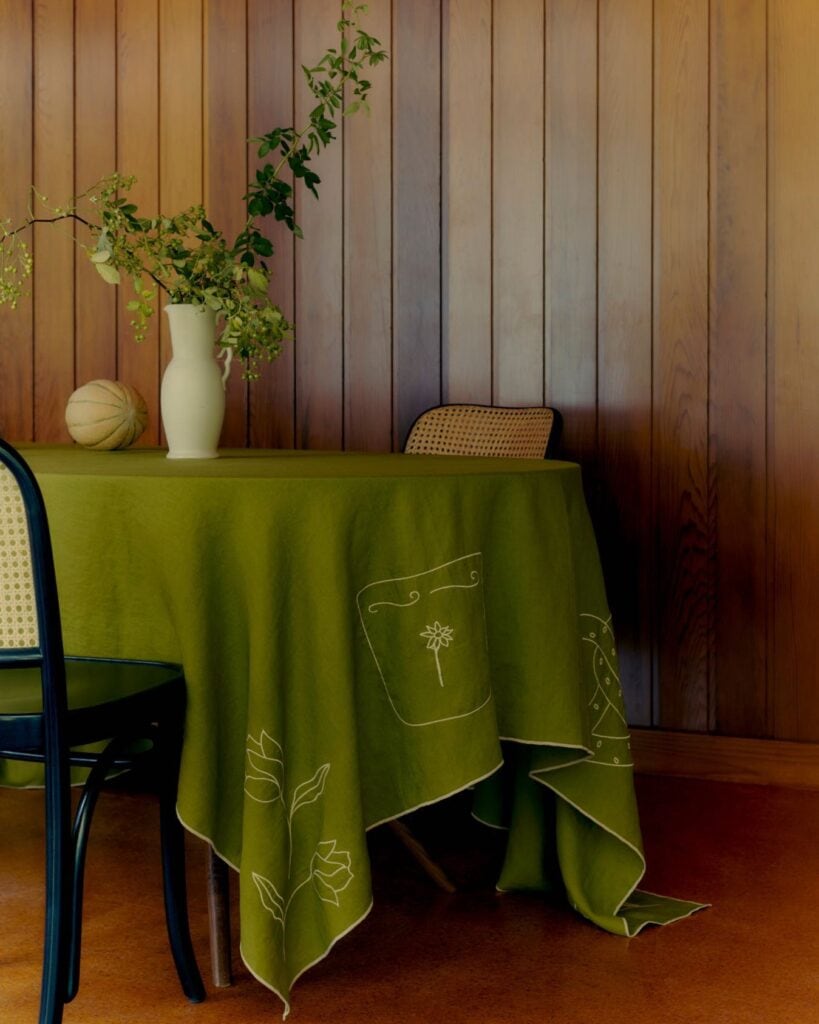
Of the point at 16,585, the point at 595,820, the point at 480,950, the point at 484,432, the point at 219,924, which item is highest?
the point at 484,432

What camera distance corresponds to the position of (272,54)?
3533 millimetres

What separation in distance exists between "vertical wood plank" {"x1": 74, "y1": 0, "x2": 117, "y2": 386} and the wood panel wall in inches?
6.7

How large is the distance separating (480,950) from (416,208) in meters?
2.07

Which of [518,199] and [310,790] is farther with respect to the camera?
[518,199]

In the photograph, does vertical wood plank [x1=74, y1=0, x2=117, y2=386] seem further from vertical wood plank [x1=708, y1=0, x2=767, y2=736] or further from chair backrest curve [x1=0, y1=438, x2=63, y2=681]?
chair backrest curve [x1=0, y1=438, x2=63, y2=681]

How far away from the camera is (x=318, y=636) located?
5.93ft

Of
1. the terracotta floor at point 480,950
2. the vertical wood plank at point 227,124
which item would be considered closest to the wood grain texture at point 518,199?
the vertical wood plank at point 227,124

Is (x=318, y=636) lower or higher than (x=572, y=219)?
lower

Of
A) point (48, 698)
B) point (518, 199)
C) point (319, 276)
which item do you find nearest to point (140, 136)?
point (319, 276)

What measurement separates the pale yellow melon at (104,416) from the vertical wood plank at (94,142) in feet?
4.24

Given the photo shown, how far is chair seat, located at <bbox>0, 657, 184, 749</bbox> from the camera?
1642 millimetres

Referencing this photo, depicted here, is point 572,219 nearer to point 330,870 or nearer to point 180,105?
point 180,105

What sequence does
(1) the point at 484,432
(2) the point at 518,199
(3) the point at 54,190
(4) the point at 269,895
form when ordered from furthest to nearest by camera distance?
(3) the point at 54,190 < (2) the point at 518,199 < (1) the point at 484,432 < (4) the point at 269,895

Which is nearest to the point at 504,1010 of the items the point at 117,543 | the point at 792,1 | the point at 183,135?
the point at 117,543
